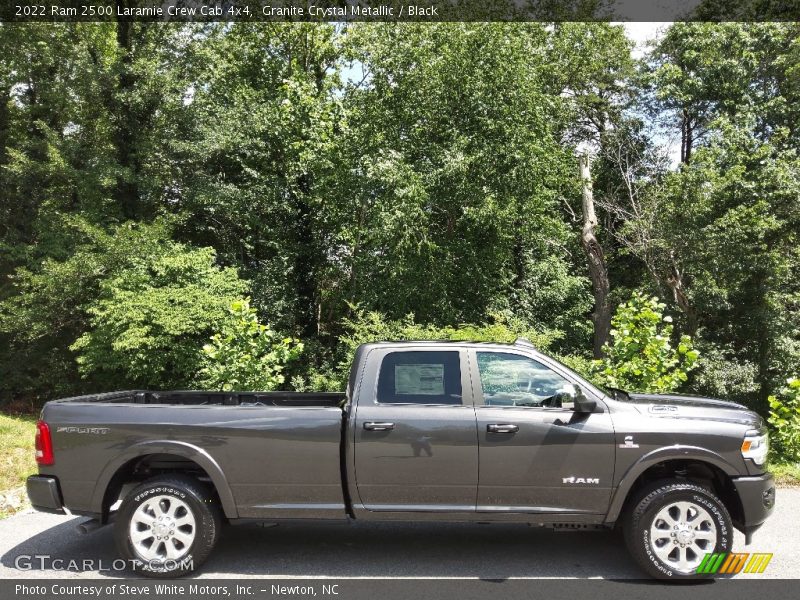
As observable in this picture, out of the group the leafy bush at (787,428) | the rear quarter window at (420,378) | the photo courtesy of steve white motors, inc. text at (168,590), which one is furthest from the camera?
the leafy bush at (787,428)

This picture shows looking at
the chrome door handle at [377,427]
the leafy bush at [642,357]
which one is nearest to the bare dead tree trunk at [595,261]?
the leafy bush at [642,357]

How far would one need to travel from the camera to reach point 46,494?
5.22 metres

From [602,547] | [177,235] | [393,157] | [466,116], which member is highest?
[466,116]

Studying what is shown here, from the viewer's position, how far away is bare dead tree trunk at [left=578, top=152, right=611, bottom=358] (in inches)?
846

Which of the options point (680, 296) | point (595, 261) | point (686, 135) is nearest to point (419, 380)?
point (680, 296)

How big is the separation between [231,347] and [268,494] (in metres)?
5.46

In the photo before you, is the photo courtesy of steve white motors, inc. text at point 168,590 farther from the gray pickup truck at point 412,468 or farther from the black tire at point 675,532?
Answer: the black tire at point 675,532

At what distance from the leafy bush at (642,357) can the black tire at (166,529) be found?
623cm

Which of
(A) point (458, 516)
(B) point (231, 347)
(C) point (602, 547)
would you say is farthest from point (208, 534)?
(B) point (231, 347)

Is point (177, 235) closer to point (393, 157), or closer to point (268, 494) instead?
point (393, 157)

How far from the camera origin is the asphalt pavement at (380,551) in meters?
5.27

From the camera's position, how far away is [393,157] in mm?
16906

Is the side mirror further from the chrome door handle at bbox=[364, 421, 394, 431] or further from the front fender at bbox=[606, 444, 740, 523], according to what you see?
the chrome door handle at bbox=[364, 421, 394, 431]

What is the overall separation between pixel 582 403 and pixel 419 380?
132 cm
